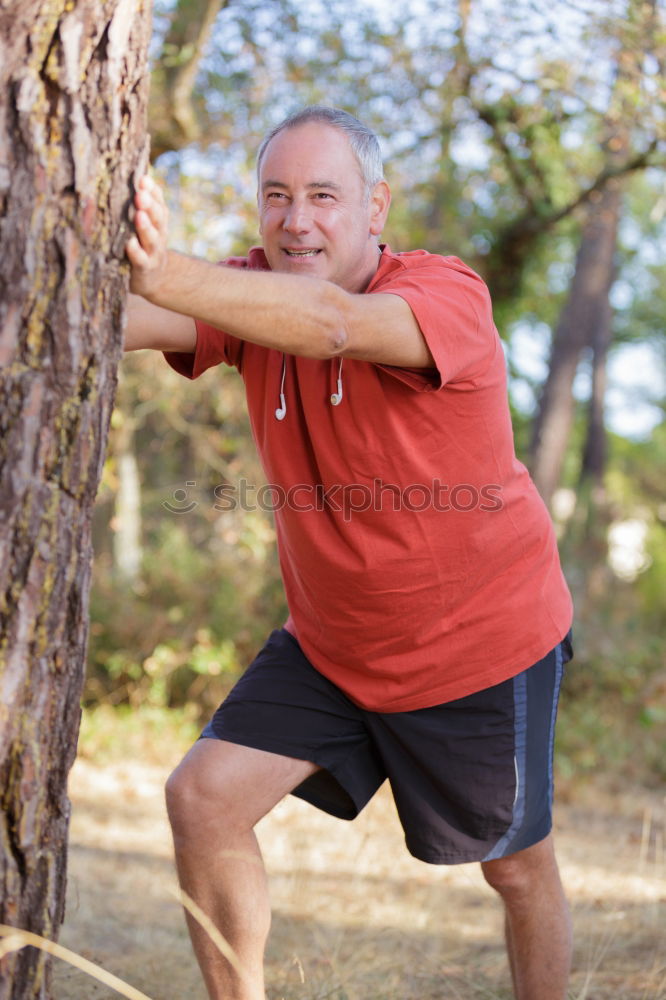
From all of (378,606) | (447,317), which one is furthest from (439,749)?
(447,317)

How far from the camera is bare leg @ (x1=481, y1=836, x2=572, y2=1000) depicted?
2574 mm

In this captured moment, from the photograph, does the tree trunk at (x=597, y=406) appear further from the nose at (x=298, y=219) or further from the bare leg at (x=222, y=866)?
the bare leg at (x=222, y=866)

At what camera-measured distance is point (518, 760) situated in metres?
2.51

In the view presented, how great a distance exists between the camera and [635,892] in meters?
4.20

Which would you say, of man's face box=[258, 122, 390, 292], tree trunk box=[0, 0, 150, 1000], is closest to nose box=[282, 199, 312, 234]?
man's face box=[258, 122, 390, 292]

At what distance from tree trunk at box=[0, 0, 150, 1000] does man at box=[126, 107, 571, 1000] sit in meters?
0.55

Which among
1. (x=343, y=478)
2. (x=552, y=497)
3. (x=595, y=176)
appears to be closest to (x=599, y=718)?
(x=552, y=497)

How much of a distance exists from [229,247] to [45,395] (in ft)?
16.3

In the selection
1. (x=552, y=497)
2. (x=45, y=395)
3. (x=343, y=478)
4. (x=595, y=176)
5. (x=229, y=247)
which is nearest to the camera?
(x=45, y=395)

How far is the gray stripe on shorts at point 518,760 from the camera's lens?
2492 mm

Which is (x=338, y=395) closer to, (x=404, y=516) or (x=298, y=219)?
(x=404, y=516)

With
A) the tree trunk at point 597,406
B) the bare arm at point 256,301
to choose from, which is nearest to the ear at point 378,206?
the bare arm at point 256,301

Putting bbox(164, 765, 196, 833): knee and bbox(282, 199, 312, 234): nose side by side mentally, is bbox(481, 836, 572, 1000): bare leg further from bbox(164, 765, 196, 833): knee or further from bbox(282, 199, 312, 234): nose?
bbox(282, 199, 312, 234): nose

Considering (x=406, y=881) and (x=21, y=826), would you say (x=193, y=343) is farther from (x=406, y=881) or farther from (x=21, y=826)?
(x=406, y=881)
